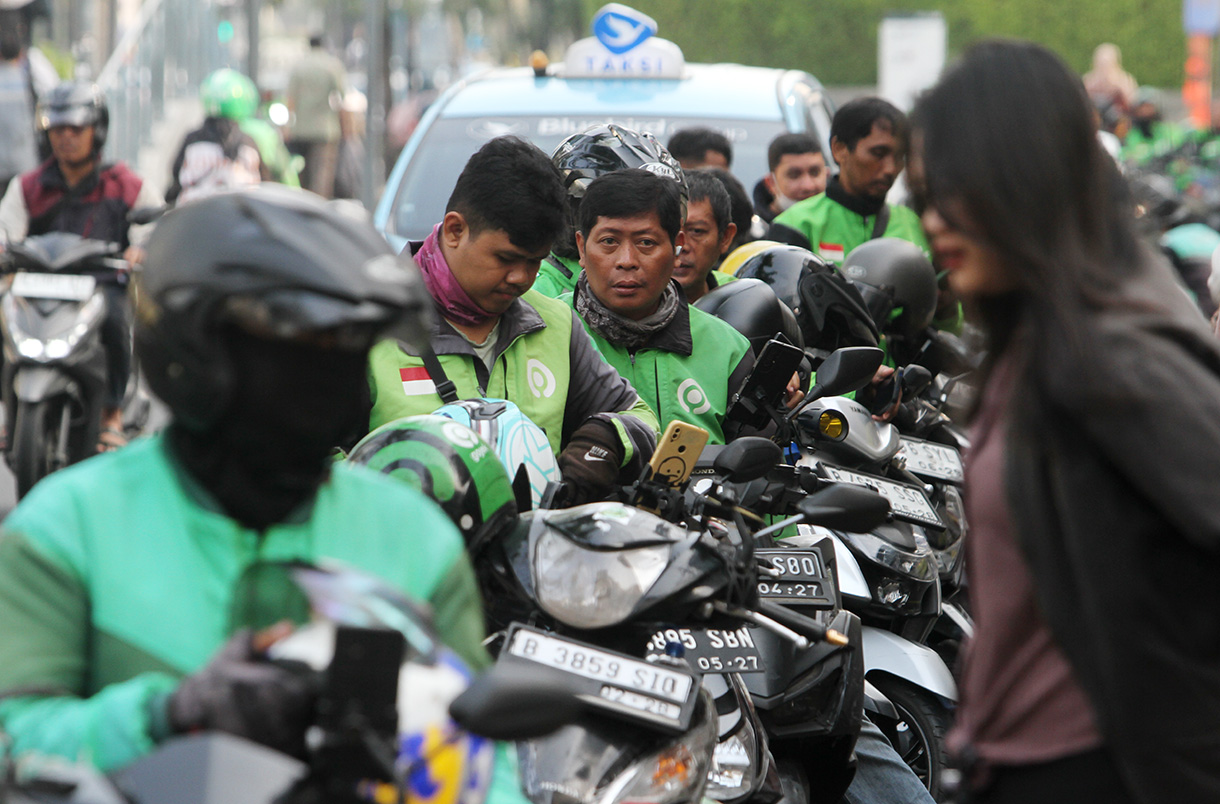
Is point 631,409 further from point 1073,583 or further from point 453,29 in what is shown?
point 453,29

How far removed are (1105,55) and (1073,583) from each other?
82.9 feet

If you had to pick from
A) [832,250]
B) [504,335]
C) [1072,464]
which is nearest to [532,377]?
[504,335]

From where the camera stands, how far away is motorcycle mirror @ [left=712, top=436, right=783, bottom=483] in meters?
3.47

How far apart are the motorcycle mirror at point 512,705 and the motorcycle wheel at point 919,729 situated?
322cm

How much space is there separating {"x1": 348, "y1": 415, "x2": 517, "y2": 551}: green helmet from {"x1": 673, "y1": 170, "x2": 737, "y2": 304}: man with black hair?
2.64 m

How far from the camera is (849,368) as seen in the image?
431 cm

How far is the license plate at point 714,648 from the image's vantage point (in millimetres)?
3354

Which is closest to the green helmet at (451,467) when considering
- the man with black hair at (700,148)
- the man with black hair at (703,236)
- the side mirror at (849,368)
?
the side mirror at (849,368)

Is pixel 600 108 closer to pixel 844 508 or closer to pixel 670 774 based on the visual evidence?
pixel 844 508

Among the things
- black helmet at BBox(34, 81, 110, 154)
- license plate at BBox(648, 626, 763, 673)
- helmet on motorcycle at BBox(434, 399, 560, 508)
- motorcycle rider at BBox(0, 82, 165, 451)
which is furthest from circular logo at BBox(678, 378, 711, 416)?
black helmet at BBox(34, 81, 110, 154)

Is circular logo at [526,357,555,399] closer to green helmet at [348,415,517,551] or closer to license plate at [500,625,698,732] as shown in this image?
green helmet at [348,415,517,551]

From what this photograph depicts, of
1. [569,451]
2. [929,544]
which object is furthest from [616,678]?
[929,544]

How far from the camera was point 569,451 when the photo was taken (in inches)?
149

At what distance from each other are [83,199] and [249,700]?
7.92m
